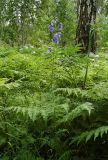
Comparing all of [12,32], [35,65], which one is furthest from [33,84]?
[12,32]

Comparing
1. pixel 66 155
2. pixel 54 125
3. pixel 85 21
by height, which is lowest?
pixel 66 155

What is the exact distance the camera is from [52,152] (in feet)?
10.3

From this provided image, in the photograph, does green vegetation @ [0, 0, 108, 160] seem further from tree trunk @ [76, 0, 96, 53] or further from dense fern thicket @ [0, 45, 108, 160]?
tree trunk @ [76, 0, 96, 53]

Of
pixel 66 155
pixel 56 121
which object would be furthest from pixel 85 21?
pixel 66 155

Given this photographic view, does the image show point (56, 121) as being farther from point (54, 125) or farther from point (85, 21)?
point (85, 21)

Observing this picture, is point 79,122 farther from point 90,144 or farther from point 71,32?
point 71,32

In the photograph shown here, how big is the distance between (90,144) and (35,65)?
1515 mm

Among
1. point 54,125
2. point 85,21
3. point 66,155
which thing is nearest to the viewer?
point 66,155

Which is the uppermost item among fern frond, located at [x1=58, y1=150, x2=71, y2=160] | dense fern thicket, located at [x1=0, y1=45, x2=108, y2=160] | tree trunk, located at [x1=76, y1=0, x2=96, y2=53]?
tree trunk, located at [x1=76, y1=0, x2=96, y2=53]

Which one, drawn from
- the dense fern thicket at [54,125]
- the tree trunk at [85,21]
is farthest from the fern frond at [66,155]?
the tree trunk at [85,21]

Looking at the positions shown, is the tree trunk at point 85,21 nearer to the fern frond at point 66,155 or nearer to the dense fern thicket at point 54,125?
the dense fern thicket at point 54,125

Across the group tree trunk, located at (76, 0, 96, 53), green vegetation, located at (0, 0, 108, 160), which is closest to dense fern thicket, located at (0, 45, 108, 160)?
green vegetation, located at (0, 0, 108, 160)

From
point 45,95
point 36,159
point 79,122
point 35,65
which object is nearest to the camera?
point 36,159

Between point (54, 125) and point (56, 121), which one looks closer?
point (56, 121)
